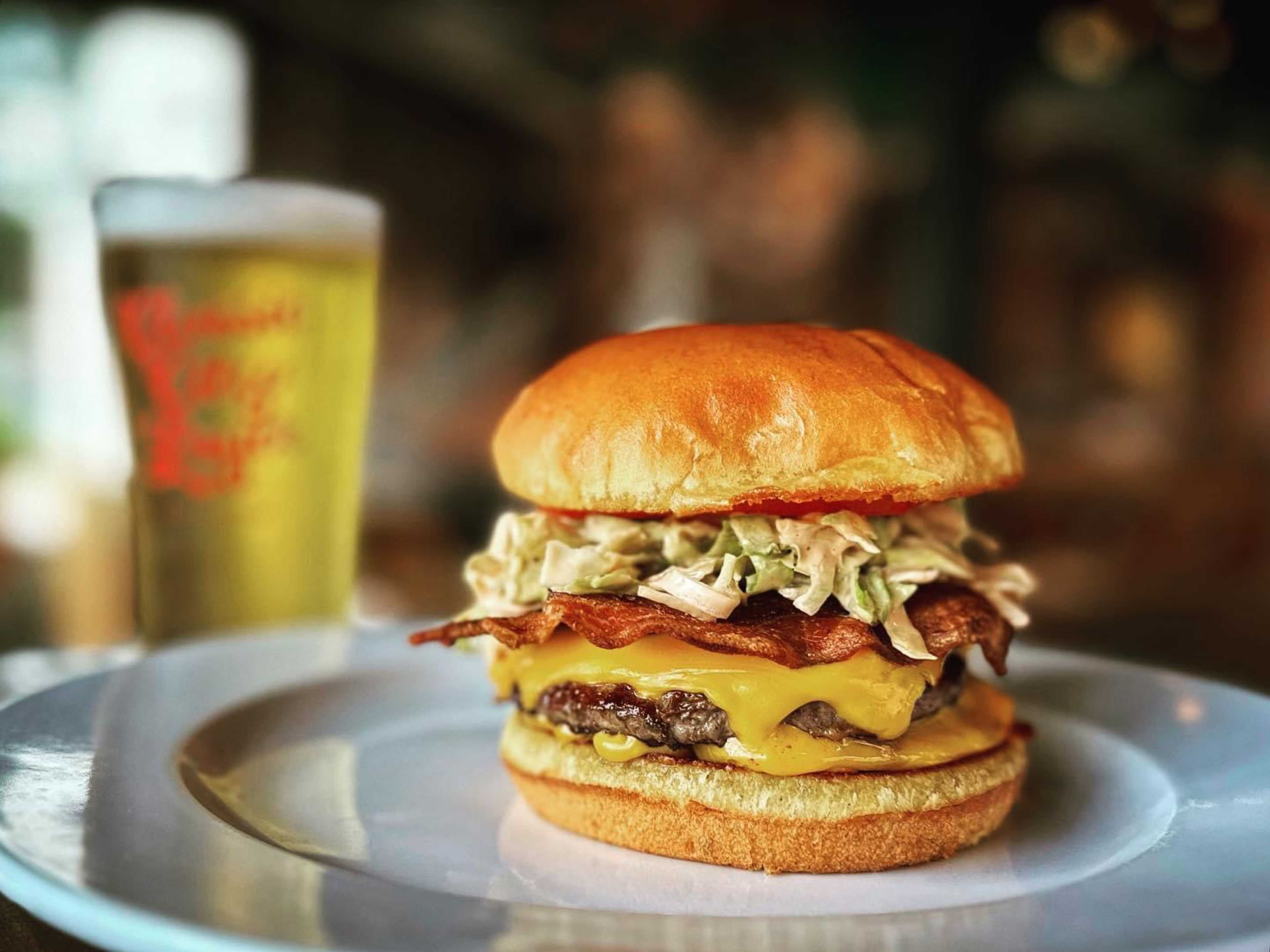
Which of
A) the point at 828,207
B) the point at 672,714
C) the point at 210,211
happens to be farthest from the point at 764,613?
the point at 828,207

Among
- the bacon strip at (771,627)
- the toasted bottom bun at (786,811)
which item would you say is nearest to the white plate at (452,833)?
the toasted bottom bun at (786,811)

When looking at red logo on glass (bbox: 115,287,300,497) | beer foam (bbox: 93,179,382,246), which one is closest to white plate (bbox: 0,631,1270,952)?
red logo on glass (bbox: 115,287,300,497)

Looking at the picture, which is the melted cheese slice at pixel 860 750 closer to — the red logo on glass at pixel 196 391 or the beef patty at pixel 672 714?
the beef patty at pixel 672 714

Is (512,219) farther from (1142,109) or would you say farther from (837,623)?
(837,623)

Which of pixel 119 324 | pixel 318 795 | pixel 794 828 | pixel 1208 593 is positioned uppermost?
pixel 119 324

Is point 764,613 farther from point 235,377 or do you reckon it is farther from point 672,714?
point 235,377

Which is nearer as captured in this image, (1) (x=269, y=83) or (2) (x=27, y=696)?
(2) (x=27, y=696)

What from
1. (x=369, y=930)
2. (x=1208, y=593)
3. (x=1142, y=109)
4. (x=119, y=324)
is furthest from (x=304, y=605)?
(x=1142, y=109)
